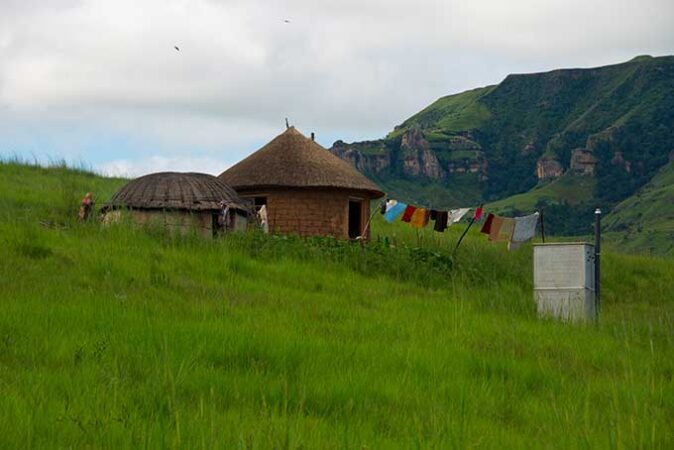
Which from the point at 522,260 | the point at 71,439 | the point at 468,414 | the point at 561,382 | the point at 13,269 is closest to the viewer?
the point at 71,439

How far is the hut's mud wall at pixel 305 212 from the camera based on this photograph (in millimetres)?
27047

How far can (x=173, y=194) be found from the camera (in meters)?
22.4

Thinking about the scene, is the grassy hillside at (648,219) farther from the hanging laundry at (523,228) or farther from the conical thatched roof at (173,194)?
the conical thatched roof at (173,194)

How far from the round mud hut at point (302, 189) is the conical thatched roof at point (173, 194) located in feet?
11.2

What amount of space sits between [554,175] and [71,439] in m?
184

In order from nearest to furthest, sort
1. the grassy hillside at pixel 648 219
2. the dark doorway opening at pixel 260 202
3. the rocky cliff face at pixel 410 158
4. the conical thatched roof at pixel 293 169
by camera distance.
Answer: the conical thatched roof at pixel 293 169, the dark doorway opening at pixel 260 202, the grassy hillside at pixel 648 219, the rocky cliff face at pixel 410 158

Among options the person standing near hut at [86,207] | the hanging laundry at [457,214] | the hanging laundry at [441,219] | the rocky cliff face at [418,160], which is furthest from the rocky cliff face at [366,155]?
the person standing near hut at [86,207]

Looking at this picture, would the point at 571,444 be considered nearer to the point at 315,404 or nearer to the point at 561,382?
the point at 315,404

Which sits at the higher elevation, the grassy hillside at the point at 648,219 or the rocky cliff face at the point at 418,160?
the rocky cliff face at the point at 418,160

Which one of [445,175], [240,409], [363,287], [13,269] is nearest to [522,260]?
[363,287]

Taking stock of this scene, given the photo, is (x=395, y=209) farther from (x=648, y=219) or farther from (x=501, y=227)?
(x=648, y=219)

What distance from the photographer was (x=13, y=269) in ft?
37.6

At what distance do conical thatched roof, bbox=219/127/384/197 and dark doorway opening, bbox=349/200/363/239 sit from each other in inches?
25.3

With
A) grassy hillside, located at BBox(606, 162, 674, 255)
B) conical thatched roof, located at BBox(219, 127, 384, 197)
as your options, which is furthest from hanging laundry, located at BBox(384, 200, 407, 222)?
grassy hillside, located at BBox(606, 162, 674, 255)
